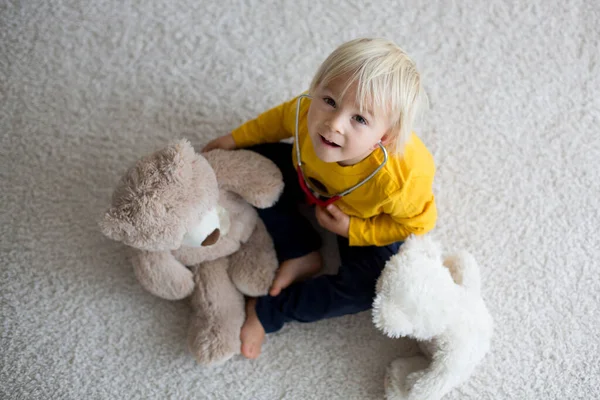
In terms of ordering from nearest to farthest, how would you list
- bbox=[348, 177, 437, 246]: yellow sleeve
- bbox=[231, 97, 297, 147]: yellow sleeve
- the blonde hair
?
1. the blonde hair
2. bbox=[348, 177, 437, 246]: yellow sleeve
3. bbox=[231, 97, 297, 147]: yellow sleeve

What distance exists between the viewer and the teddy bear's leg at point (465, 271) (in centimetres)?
87

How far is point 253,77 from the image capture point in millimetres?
1022

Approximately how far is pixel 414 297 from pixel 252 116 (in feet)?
1.60


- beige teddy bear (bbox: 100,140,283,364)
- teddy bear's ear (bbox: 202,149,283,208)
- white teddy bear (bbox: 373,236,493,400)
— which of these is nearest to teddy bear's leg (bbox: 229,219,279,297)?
beige teddy bear (bbox: 100,140,283,364)

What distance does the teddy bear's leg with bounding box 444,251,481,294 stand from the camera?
0.87 m

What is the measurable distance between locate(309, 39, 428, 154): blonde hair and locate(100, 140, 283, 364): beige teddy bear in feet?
0.75

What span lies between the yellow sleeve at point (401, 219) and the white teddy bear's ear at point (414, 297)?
0.04m

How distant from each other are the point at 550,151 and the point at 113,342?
950 mm

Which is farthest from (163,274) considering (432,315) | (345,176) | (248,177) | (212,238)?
(432,315)

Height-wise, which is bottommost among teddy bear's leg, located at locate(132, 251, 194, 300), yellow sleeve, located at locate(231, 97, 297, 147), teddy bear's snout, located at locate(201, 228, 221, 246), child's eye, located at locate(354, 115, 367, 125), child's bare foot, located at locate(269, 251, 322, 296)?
child's bare foot, located at locate(269, 251, 322, 296)

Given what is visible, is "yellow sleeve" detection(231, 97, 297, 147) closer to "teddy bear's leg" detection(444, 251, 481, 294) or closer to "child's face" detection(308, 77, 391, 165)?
"child's face" detection(308, 77, 391, 165)

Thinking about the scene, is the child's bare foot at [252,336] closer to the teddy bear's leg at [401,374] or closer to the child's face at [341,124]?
the teddy bear's leg at [401,374]

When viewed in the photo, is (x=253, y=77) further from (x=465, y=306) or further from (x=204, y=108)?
(x=465, y=306)

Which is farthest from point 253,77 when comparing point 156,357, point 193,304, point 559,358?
point 559,358
